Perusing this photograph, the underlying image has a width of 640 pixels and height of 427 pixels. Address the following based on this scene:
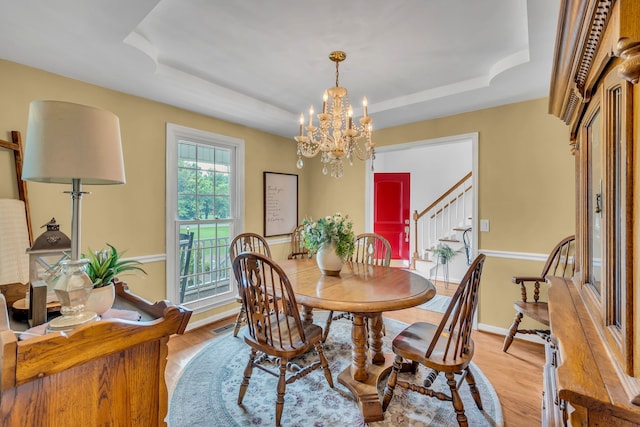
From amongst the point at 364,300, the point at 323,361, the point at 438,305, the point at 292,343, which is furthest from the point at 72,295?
the point at 438,305

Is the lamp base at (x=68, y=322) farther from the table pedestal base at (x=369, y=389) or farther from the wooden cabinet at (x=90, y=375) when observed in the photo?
the table pedestal base at (x=369, y=389)

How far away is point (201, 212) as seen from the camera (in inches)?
133

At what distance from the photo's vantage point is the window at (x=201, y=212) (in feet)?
10.1

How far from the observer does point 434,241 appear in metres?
5.70

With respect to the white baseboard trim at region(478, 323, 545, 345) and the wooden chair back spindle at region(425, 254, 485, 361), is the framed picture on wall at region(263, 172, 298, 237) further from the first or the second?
the wooden chair back spindle at region(425, 254, 485, 361)

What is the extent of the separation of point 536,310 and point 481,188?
4.32 ft

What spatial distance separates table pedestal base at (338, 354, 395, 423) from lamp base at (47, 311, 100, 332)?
156cm

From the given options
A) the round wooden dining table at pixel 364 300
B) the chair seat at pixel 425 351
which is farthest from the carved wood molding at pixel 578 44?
the chair seat at pixel 425 351

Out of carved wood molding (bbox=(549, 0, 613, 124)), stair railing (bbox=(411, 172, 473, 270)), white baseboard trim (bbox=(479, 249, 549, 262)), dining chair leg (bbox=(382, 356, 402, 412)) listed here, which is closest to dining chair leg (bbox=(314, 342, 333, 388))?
dining chair leg (bbox=(382, 356, 402, 412))

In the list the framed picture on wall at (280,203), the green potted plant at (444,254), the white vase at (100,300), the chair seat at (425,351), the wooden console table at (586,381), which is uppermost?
the framed picture on wall at (280,203)

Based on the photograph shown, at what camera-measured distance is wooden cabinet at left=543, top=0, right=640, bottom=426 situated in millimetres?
664

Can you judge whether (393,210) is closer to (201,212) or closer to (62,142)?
(201,212)

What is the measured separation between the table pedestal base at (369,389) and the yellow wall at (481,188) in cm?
170

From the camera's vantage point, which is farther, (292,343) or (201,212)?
(201,212)
